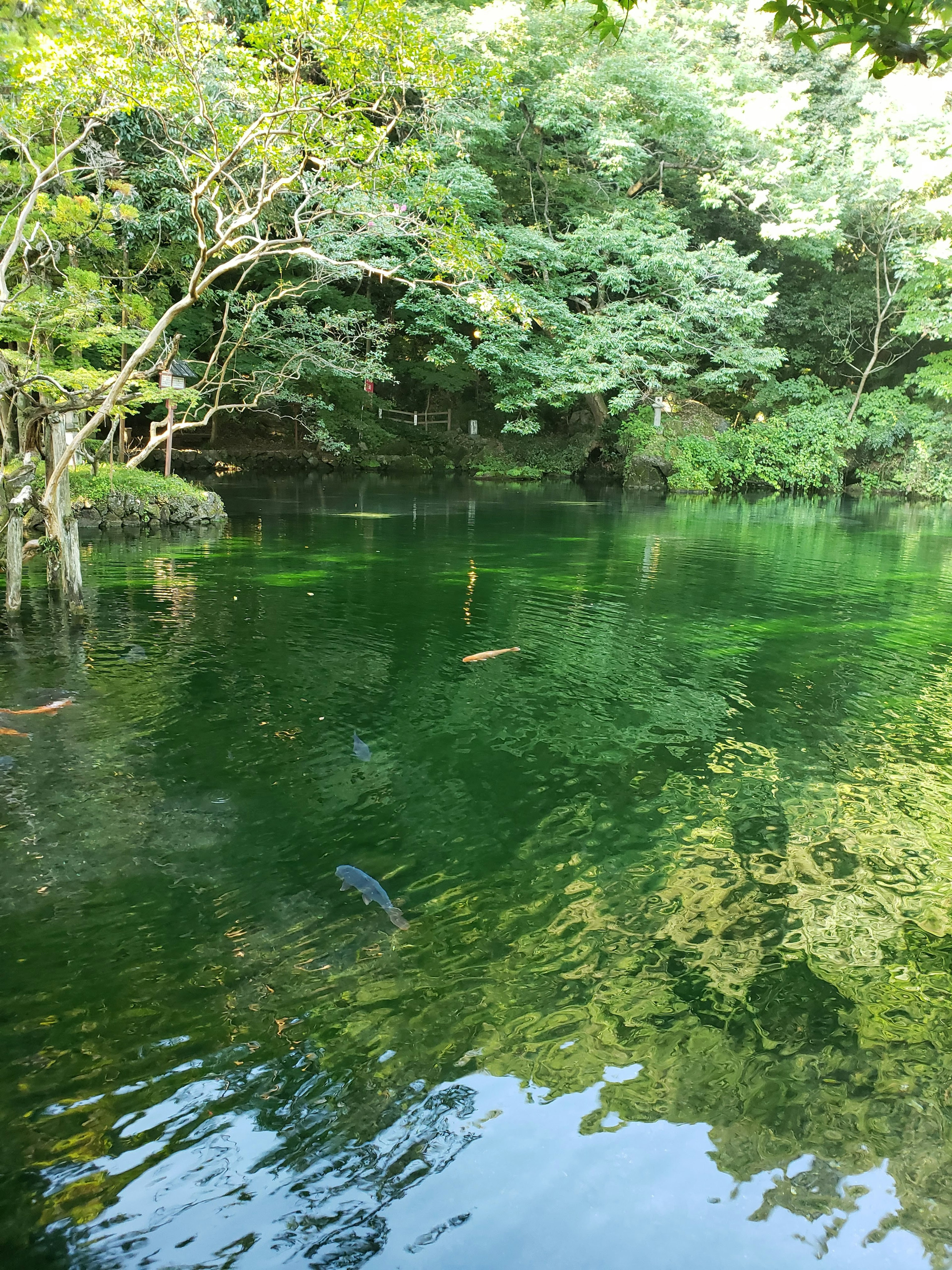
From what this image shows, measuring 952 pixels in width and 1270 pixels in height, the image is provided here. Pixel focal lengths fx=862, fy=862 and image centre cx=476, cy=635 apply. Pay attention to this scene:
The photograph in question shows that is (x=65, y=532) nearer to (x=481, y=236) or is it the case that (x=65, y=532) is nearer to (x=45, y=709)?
(x=45, y=709)

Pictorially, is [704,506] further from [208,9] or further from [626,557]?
[208,9]

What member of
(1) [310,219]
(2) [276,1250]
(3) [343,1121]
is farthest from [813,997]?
(1) [310,219]

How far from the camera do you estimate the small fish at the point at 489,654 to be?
9375 millimetres

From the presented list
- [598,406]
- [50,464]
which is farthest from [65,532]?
[598,406]

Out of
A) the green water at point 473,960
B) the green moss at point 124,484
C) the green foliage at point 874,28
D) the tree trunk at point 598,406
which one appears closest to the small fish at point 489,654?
the green water at point 473,960

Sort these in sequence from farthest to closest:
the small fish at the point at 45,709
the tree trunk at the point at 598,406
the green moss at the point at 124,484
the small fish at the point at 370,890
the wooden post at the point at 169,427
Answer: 1. the tree trunk at the point at 598,406
2. the green moss at the point at 124,484
3. the wooden post at the point at 169,427
4. the small fish at the point at 45,709
5. the small fish at the point at 370,890

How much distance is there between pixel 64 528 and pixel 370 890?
7.61 meters

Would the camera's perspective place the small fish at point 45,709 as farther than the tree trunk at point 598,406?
No

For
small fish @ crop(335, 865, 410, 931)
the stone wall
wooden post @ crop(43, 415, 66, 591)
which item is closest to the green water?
small fish @ crop(335, 865, 410, 931)

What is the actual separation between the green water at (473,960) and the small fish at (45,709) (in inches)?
5.3

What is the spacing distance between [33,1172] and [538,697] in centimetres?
583

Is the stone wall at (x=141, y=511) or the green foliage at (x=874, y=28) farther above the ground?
the green foliage at (x=874, y=28)

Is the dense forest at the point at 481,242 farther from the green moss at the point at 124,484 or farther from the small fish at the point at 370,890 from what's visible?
the small fish at the point at 370,890

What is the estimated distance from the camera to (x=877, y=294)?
3350cm
